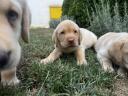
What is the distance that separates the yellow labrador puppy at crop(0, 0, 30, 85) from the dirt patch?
111 cm

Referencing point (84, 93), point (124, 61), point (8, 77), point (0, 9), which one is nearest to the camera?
point (0, 9)

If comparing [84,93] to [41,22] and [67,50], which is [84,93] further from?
[41,22]

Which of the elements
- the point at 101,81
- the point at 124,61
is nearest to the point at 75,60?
the point at 124,61

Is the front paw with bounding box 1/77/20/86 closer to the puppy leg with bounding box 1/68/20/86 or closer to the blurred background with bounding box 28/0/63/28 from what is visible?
the puppy leg with bounding box 1/68/20/86

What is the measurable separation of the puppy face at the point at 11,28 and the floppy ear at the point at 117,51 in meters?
1.26

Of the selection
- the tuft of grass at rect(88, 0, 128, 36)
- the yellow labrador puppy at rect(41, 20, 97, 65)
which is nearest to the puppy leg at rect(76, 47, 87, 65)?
the yellow labrador puppy at rect(41, 20, 97, 65)

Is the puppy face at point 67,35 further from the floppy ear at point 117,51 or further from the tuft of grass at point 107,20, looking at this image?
the tuft of grass at point 107,20

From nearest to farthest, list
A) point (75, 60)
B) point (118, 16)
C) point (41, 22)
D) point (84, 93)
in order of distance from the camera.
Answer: point (84, 93)
point (75, 60)
point (118, 16)
point (41, 22)

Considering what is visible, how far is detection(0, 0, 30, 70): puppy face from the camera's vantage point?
10.9 ft

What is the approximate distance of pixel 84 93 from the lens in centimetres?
417

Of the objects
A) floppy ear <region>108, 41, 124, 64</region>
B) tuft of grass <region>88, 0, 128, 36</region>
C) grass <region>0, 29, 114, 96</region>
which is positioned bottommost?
grass <region>0, 29, 114, 96</region>

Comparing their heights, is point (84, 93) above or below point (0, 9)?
below

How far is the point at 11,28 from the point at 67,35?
209 cm

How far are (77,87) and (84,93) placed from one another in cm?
16
